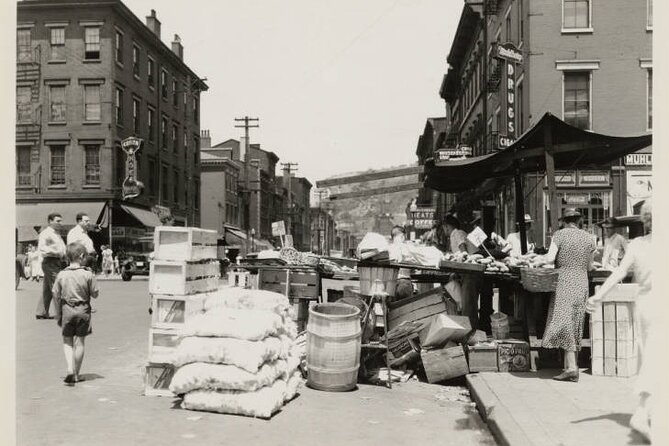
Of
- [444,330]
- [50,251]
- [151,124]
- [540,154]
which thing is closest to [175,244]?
[444,330]

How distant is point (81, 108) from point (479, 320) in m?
33.4

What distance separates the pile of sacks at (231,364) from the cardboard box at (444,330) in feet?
7.41

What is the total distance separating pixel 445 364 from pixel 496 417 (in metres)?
2.46

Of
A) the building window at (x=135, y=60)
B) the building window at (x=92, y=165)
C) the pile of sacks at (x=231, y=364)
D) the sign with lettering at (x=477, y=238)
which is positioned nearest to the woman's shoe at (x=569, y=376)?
the sign with lettering at (x=477, y=238)

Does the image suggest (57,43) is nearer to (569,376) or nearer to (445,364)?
(445,364)

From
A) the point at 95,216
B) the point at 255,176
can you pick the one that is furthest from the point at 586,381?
the point at 255,176

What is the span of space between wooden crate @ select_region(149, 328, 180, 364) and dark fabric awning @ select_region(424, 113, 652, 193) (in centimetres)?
518

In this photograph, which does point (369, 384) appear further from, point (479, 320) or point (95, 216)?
point (95, 216)

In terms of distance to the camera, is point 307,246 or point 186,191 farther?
point 307,246

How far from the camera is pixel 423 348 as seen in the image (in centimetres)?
868

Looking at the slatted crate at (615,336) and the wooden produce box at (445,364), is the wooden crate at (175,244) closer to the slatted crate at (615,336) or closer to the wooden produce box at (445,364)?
the wooden produce box at (445,364)

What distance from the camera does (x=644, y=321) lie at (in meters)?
5.12

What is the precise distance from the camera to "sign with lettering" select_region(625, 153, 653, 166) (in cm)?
2067

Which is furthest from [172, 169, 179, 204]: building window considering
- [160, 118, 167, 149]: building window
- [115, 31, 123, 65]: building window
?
[115, 31, 123, 65]: building window
